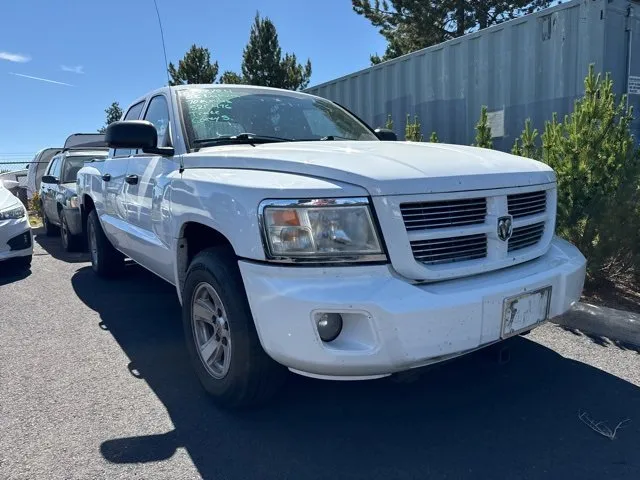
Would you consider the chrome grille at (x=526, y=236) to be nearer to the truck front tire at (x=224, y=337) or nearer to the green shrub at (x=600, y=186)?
the truck front tire at (x=224, y=337)

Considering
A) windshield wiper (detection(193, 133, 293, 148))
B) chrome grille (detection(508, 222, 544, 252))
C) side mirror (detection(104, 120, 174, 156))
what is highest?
side mirror (detection(104, 120, 174, 156))

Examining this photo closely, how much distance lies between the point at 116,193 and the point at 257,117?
67.1 inches

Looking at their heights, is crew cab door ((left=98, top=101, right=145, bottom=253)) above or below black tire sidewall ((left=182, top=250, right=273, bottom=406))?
above

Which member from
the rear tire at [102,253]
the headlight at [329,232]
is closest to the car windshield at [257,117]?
the headlight at [329,232]

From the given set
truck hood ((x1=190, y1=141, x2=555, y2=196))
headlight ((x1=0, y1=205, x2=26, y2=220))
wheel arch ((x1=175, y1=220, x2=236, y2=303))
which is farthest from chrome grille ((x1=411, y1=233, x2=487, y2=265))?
headlight ((x1=0, y1=205, x2=26, y2=220))

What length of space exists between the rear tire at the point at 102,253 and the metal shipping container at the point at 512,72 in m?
4.79

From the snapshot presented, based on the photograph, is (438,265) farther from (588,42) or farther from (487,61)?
(487,61)

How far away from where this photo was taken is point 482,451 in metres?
2.47

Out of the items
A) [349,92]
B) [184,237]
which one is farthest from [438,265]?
[349,92]

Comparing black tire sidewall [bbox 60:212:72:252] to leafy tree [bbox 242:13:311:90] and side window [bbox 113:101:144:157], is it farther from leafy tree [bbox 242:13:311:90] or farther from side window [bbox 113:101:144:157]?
leafy tree [bbox 242:13:311:90]

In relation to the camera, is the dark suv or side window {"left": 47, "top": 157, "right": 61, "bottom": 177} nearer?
the dark suv

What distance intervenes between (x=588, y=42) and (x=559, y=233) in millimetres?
2471

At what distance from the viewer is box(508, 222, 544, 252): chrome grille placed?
9.04 ft

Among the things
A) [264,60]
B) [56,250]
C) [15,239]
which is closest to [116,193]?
[15,239]
